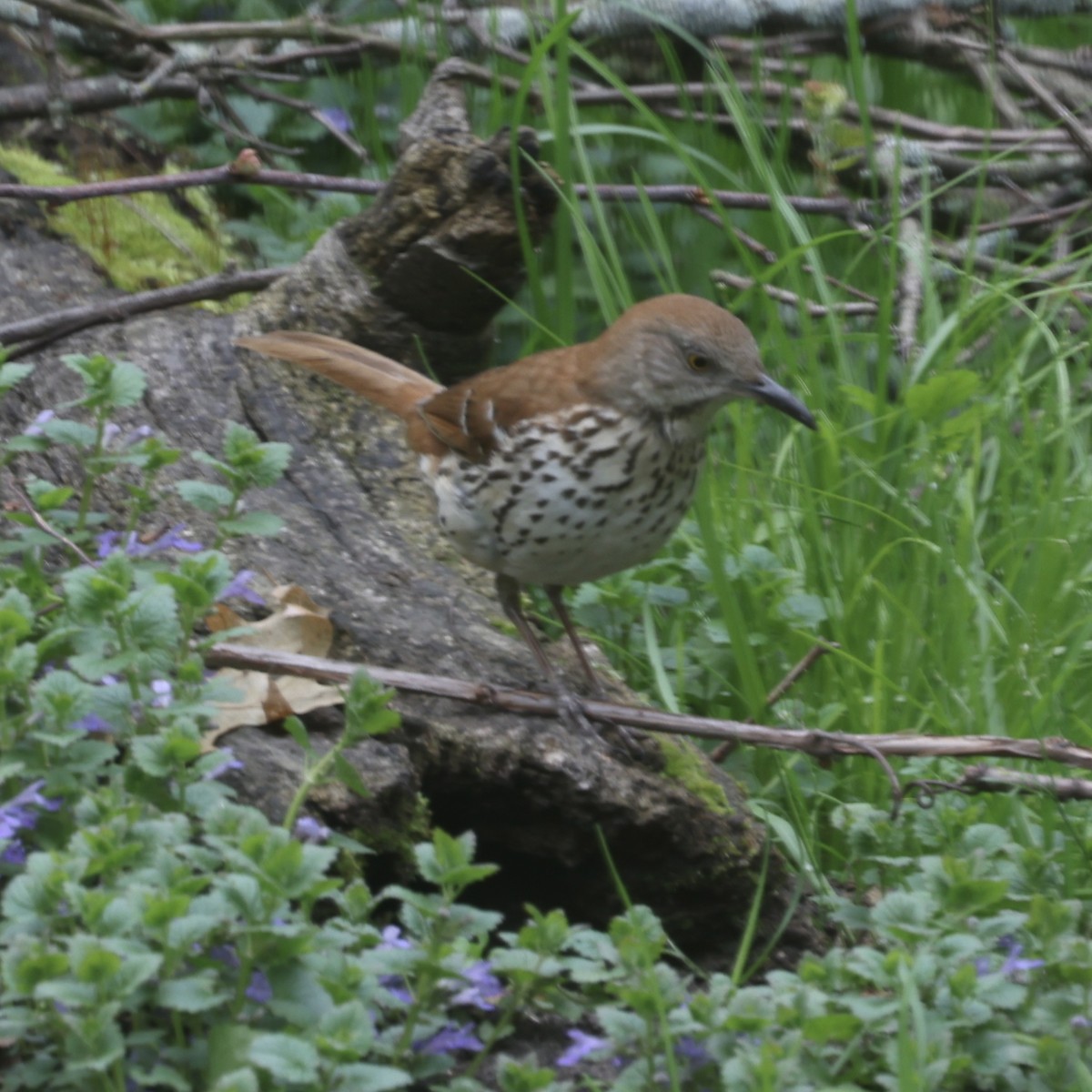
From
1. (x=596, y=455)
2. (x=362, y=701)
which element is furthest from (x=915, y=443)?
(x=362, y=701)

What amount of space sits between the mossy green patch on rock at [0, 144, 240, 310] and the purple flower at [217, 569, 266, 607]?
1530 mm

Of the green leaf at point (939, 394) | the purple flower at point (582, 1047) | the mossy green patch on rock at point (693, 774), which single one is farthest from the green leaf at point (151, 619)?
the green leaf at point (939, 394)

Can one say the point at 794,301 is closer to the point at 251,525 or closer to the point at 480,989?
the point at 251,525

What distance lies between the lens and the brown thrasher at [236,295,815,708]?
2.93 m

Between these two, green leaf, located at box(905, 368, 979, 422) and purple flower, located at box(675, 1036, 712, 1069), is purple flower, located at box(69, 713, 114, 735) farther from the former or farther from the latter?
green leaf, located at box(905, 368, 979, 422)

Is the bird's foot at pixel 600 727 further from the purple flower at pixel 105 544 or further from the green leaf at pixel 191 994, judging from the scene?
the green leaf at pixel 191 994

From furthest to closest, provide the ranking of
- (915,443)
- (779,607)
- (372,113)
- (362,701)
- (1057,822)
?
(372,113)
(915,443)
(779,607)
(1057,822)
(362,701)

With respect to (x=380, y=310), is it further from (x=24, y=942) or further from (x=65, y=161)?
(x=24, y=942)

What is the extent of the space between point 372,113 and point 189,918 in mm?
3484

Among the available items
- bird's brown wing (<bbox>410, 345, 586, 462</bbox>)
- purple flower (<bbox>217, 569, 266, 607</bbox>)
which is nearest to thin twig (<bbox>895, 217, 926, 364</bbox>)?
bird's brown wing (<bbox>410, 345, 586, 462</bbox>)

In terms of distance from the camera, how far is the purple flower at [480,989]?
6.36 feet

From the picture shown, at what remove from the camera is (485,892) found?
2.88 m

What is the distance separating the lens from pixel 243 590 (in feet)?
8.73

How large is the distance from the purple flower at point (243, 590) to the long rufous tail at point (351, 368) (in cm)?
68
